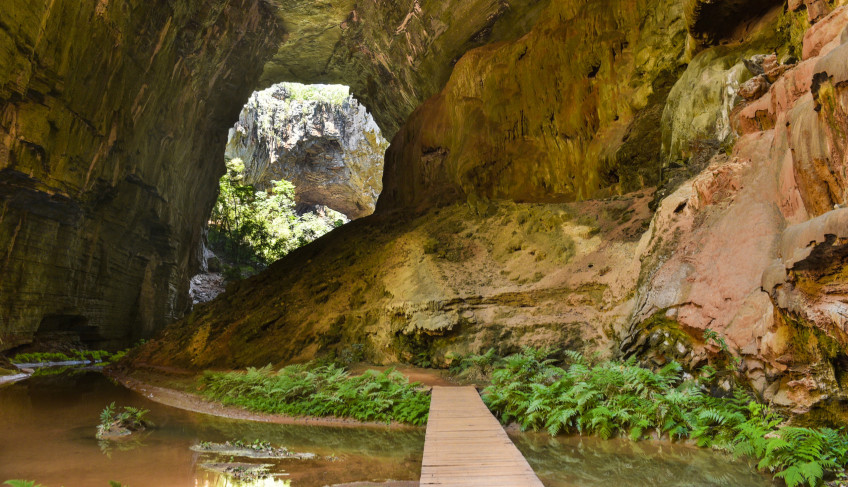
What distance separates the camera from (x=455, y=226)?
16438 mm

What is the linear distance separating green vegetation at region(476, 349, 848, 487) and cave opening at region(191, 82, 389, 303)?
33.6 meters

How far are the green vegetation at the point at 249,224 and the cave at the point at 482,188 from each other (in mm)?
12573

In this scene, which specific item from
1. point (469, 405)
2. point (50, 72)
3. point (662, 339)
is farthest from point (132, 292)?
point (662, 339)

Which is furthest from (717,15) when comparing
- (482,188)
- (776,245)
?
(482,188)

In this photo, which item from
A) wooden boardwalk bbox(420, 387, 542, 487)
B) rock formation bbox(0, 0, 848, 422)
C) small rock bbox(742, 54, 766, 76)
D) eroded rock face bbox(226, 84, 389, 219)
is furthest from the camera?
eroded rock face bbox(226, 84, 389, 219)

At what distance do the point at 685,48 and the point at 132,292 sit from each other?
81.6 feet

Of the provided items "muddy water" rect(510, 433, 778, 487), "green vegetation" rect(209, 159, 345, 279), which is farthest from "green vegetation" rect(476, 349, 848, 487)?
"green vegetation" rect(209, 159, 345, 279)

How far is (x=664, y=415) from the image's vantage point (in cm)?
650

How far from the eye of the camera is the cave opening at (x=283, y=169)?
4031 cm

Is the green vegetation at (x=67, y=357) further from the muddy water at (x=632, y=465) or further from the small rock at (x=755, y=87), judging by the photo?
the small rock at (x=755, y=87)

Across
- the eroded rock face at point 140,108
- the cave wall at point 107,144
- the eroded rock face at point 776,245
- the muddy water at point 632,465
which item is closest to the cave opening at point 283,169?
the eroded rock face at point 140,108

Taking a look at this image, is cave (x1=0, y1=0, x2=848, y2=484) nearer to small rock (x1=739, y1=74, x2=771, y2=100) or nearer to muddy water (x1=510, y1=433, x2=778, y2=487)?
small rock (x1=739, y1=74, x2=771, y2=100)

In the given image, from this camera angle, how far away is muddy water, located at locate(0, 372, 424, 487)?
538cm

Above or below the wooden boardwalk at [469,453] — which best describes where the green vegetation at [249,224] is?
above
